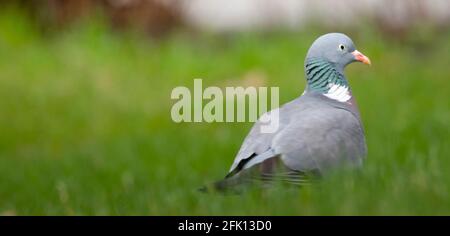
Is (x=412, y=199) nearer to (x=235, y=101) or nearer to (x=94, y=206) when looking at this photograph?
(x=94, y=206)

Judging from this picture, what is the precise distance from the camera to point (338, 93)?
5629 mm

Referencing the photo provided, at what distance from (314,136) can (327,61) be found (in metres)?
0.56

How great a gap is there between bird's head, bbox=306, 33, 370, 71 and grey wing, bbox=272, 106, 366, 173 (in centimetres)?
29

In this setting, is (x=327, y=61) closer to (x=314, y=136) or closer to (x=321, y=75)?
(x=321, y=75)

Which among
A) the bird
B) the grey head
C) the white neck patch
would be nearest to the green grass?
the bird

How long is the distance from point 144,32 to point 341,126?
35.2ft

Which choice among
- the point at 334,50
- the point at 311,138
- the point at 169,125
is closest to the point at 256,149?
the point at 311,138

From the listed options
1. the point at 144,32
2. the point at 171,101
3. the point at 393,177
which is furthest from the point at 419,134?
the point at 144,32

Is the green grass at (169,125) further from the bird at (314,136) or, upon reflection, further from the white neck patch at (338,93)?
A: the white neck patch at (338,93)

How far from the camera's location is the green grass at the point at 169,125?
17.3 ft

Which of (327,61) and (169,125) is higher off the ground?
(169,125)

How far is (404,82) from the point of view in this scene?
37.5 feet

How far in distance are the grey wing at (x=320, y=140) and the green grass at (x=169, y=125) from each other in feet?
0.40
